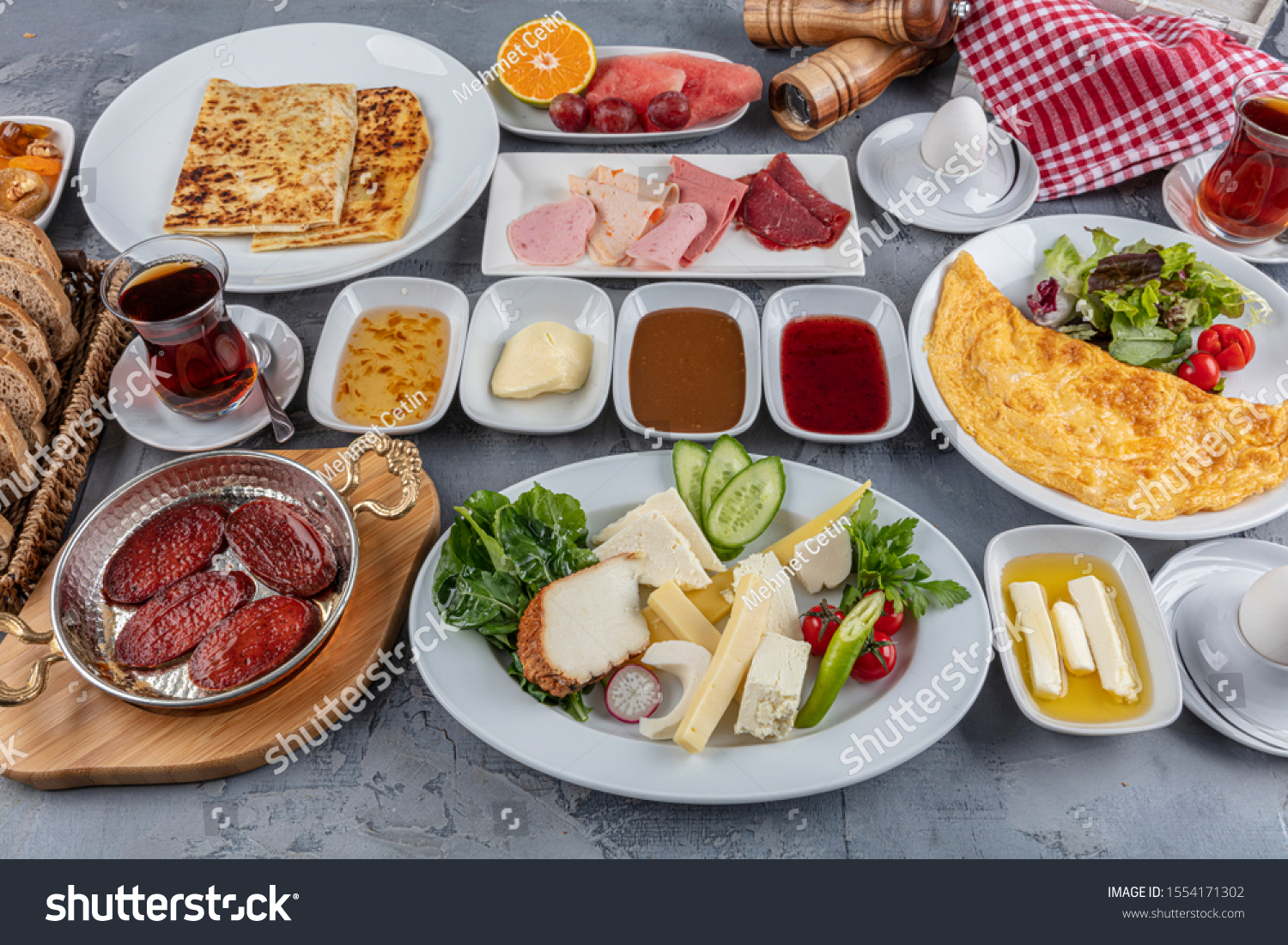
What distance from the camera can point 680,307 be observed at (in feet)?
9.80

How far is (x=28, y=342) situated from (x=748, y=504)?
2182 millimetres

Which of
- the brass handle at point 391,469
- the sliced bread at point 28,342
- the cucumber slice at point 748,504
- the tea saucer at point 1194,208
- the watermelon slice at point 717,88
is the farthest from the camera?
the watermelon slice at point 717,88

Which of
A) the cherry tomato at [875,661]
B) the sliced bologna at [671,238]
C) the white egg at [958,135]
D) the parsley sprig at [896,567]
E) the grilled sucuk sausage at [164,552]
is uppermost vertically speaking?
the white egg at [958,135]

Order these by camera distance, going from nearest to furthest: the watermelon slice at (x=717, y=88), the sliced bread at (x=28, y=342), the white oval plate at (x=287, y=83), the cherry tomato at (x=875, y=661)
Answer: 1. the cherry tomato at (x=875, y=661)
2. the sliced bread at (x=28, y=342)
3. the white oval plate at (x=287, y=83)
4. the watermelon slice at (x=717, y=88)

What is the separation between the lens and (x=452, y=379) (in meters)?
2.73

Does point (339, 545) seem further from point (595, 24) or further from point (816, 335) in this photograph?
point (595, 24)

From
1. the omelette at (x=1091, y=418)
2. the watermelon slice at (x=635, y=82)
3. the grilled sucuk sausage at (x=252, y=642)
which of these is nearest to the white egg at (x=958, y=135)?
the omelette at (x=1091, y=418)

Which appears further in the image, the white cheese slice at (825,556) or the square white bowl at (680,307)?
the square white bowl at (680,307)

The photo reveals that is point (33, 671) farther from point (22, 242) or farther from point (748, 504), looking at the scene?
point (748, 504)

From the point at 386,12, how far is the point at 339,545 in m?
3.34

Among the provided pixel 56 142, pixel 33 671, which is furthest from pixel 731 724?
pixel 56 142

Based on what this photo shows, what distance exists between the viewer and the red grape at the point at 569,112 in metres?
3.52

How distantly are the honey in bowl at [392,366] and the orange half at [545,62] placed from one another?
4.22 ft

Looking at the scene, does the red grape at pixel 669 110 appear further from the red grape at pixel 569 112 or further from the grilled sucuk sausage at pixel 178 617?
the grilled sucuk sausage at pixel 178 617
